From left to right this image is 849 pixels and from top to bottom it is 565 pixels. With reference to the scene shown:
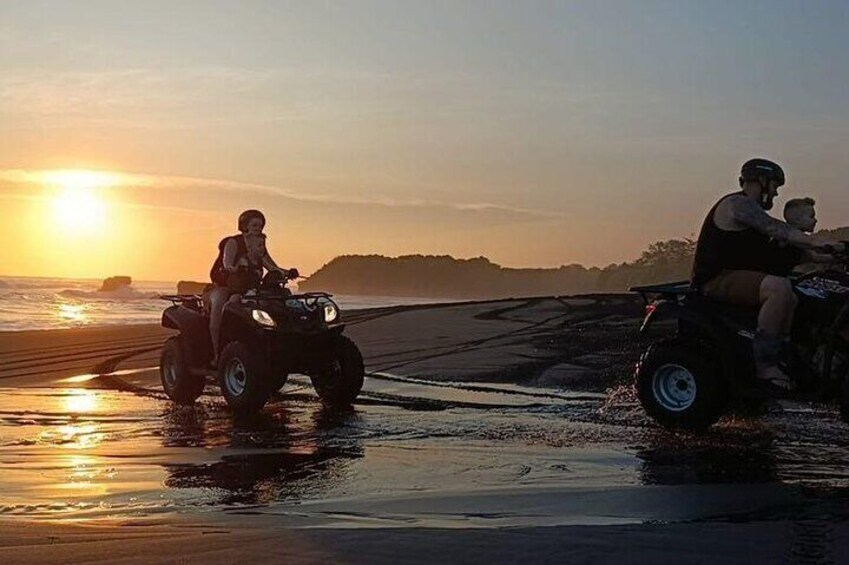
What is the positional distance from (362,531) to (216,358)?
7.07m

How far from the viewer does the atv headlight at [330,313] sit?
1059cm

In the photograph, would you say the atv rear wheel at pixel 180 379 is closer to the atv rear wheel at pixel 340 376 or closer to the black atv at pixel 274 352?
the black atv at pixel 274 352

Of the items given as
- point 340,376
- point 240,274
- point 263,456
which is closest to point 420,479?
point 263,456

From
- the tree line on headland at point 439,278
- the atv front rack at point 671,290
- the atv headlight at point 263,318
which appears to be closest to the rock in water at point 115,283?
the tree line on headland at point 439,278

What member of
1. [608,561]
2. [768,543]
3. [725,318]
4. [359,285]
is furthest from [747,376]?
[359,285]

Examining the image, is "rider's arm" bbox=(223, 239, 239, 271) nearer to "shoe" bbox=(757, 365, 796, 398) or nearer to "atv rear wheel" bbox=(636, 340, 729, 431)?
"atv rear wheel" bbox=(636, 340, 729, 431)

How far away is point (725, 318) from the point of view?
7859 mm

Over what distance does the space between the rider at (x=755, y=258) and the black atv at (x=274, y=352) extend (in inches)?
152

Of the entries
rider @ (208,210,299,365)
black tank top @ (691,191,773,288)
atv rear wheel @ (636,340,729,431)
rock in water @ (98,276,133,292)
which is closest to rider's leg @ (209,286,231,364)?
rider @ (208,210,299,365)

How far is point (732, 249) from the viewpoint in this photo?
779 cm

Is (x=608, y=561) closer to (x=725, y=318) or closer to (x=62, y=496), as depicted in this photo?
(x=62, y=496)

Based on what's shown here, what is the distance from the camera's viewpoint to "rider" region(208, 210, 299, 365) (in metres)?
10.7

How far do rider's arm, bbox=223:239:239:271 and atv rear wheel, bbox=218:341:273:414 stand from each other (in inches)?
33.4

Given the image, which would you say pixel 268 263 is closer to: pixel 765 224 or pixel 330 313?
pixel 330 313
